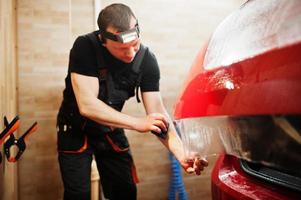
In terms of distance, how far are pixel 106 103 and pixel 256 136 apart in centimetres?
123

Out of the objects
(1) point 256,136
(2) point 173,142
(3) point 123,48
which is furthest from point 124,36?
(1) point 256,136

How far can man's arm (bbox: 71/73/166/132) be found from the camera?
4.57 ft

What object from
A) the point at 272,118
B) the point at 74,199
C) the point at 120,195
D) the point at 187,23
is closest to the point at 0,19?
the point at 74,199

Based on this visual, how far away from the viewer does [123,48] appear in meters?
1.66

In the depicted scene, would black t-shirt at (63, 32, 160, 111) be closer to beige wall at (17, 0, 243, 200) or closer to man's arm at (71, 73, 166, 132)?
man's arm at (71, 73, 166, 132)

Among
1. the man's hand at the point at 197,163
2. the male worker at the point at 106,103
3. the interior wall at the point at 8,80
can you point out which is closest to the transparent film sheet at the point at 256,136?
the man's hand at the point at 197,163

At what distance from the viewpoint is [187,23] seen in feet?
10.2

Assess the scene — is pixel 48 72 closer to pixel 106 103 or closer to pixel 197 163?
pixel 106 103

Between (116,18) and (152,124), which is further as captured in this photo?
(116,18)

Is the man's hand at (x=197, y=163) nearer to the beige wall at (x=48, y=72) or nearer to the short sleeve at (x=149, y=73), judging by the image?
the short sleeve at (x=149, y=73)

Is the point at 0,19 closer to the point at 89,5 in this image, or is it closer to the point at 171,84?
the point at 89,5

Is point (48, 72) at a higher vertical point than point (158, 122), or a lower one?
higher

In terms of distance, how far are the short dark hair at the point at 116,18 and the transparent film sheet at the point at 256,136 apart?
0.98 metres

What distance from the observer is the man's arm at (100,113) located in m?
1.39
